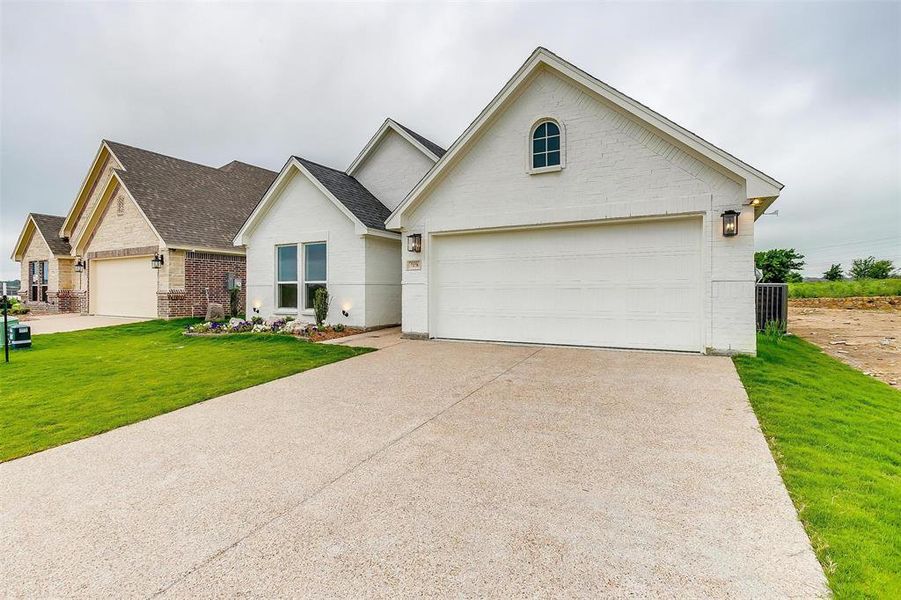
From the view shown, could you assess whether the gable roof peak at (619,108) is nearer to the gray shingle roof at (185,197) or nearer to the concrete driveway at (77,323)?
the gray shingle roof at (185,197)

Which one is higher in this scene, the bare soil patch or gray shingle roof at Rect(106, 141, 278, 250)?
gray shingle roof at Rect(106, 141, 278, 250)

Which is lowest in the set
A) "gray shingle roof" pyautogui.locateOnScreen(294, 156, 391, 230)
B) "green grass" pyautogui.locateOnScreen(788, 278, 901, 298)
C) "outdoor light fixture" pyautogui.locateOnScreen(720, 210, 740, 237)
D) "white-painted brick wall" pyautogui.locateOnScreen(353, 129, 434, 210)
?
"green grass" pyautogui.locateOnScreen(788, 278, 901, 298)

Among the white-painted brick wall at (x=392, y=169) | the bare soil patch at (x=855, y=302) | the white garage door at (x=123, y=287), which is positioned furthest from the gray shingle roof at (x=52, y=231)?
the bare soil patch at (x=855, y=302)

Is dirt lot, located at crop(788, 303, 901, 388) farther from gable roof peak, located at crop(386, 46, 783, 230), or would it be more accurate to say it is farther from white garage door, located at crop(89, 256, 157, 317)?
white garage door, located at crop(89, 256, 157, 317)

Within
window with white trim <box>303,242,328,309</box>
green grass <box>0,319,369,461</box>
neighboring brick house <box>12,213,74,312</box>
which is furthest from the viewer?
neighboring brick house <box>12,213,74,312</box>

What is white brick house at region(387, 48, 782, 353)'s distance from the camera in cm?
747

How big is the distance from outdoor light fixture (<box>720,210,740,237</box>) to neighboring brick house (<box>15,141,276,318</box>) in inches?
668

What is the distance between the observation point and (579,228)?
8711mm

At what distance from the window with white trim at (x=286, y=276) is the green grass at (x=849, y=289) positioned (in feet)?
94.9

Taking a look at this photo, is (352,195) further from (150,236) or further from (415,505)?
(415,505)

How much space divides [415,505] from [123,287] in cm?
2006

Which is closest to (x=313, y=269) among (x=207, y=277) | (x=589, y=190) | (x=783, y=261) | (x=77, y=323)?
(x=207, y=277)

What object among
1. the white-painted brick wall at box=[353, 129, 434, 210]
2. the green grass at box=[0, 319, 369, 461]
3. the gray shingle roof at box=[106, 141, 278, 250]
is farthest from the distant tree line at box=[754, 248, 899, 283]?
the gray shingle roof at box=[106, 141, 278, 250]

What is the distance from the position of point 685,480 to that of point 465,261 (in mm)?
7446
